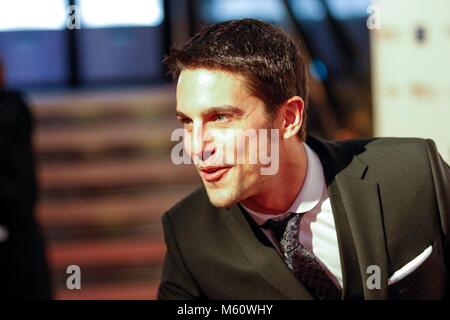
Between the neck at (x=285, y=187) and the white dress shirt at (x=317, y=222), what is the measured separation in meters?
0.01

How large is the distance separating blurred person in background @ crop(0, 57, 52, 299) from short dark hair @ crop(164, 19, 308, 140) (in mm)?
2129

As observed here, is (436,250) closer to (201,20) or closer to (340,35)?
(340,35)

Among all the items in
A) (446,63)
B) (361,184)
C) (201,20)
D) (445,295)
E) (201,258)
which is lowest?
(445,295)

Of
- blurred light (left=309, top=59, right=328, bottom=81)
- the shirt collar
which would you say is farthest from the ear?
blurred light (left=309, top=59, right=328, bottom=81)

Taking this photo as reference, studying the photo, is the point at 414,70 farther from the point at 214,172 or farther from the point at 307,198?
the point at 214,172

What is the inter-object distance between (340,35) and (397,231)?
142 inches

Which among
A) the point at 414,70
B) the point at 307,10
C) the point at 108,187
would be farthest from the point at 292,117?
the point at 307,10

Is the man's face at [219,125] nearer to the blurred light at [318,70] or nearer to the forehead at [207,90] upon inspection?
the forehead at [207,90]

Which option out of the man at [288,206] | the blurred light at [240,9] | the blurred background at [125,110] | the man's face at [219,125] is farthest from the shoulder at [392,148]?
the blurred light at [240,9]

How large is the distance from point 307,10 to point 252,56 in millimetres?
4289

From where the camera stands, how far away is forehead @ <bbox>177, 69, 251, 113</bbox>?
73.7 inches

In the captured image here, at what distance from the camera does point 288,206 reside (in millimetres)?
2084
